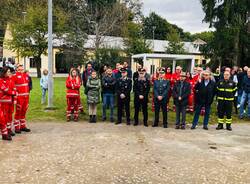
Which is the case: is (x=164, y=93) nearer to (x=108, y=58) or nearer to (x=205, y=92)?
(x=205, y=92)

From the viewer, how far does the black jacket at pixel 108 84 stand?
40.1 ft

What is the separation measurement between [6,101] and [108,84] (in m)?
3.94

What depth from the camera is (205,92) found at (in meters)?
11.5

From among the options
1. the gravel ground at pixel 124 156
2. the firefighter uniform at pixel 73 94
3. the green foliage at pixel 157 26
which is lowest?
the gravel ground at pixel 124 156

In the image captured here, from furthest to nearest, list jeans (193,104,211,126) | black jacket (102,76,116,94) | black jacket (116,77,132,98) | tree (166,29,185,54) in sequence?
tree (166,29,185,54) < black jacket (102,76,116,94) < black jacket (116,77,132,98) < jeans (193,104,211,126)

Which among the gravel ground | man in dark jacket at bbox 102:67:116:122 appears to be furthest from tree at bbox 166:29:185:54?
the gravel ground

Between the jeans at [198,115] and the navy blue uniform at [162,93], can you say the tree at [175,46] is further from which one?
the navy blue uniform at [162,93]

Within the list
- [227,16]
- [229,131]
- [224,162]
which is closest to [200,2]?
[227,16]

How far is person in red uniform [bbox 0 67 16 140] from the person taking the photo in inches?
355

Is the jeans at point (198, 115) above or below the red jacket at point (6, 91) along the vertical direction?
below

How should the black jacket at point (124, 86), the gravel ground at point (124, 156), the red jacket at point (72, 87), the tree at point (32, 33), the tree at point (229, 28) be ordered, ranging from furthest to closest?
the tree at point (32, 33) < the tree at point (229, 28) < the red jacket at point (72, 87) < the black jacket at point (124, 86) < the gravel ground at point (124, 156)

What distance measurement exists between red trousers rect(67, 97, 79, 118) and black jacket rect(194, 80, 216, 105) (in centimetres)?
392

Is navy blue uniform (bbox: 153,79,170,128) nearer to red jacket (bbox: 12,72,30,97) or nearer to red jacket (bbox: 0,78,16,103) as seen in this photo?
red jacket (bbox: 12,72,30,97)

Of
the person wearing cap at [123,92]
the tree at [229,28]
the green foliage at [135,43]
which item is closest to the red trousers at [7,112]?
the person wearing cap at [123,92]
